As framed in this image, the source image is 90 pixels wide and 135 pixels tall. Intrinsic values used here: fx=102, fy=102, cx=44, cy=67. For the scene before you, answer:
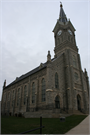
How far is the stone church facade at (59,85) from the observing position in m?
23.7

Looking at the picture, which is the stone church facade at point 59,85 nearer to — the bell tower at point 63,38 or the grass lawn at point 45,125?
the bell tower at point 63,38

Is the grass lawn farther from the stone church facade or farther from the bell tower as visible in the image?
the bell tower

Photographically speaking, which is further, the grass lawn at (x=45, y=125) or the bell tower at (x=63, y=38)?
the bell tower at (x=63, y=38)

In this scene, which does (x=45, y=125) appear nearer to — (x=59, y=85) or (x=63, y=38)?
(x=59, y=85)

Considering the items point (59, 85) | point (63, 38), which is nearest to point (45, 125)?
point (59, 85)

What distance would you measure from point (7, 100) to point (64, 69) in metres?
28.4

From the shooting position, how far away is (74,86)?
26.2 metres

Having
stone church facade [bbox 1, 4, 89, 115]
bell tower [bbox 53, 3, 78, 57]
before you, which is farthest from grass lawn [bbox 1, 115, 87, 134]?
bell tower [bbox 53, 3, 78, 57]

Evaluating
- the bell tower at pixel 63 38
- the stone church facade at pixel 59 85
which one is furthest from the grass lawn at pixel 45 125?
the bell tower at pixel 63 38

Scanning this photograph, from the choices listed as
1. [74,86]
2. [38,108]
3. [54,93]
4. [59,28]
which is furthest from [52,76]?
[59,28]

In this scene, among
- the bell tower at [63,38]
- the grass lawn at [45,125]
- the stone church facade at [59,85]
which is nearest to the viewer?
the grass lawn at [45,125]

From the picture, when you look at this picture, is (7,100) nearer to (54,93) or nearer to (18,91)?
(18,91)

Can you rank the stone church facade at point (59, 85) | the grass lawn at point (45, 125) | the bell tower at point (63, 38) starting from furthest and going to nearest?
the bell tower at point (63, 38) → the stone church facade at point (59, 85) → the grass lawn at point (45, 125)

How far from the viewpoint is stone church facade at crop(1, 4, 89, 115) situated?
23.7m
